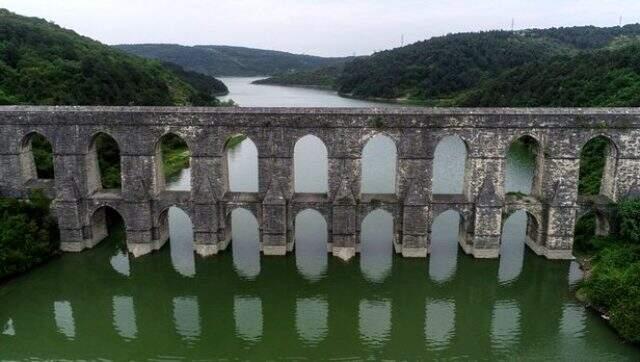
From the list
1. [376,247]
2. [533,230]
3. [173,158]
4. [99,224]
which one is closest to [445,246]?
[376,247]

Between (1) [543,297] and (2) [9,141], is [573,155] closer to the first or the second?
(1) [543,297]

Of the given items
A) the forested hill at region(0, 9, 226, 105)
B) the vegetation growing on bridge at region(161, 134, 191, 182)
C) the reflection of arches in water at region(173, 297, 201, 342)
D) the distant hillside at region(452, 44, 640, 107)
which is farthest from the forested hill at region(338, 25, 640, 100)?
the reflection of arches in water at region(173, 297, 201, 342)

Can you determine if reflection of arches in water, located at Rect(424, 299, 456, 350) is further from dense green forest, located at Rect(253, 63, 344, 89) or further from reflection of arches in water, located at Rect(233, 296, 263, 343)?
dense green forest, located at Rect(253, 63, 344, 89)

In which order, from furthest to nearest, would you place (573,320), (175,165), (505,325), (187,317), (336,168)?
(175,165), (336,168), (187,317), (505,325), (573,320)

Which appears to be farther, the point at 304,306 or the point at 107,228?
the point at 107,228

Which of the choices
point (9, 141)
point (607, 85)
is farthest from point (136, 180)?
point (607, 85)

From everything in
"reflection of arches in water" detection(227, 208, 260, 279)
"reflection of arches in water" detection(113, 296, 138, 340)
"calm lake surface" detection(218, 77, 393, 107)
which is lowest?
"reflection of arches in water" detection(113, 296, 138, 340)

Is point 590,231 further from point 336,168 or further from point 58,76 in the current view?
point 58,76
